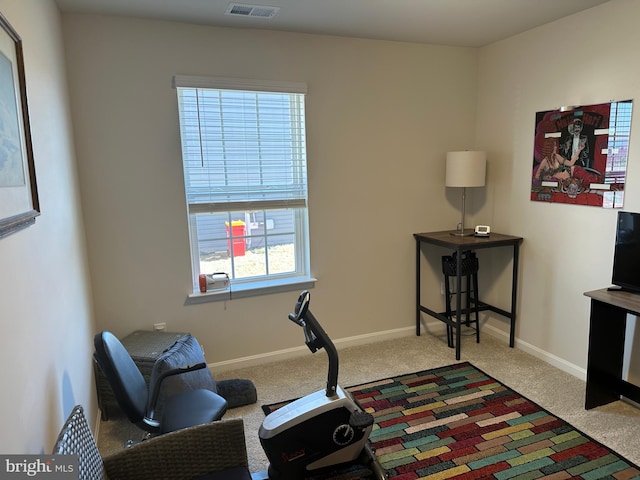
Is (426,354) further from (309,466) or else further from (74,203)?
(74,203)

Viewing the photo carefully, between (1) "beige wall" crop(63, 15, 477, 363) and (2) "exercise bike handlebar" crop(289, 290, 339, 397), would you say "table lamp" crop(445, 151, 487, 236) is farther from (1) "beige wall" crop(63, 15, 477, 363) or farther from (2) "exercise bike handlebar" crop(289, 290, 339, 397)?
(2) "exercise bike handlebar" crop(289, 290, 339, 397)

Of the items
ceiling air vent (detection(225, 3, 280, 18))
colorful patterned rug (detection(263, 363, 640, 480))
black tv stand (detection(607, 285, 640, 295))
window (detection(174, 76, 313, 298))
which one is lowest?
colorful patterned rug (detection(263, 363, 640, 480))

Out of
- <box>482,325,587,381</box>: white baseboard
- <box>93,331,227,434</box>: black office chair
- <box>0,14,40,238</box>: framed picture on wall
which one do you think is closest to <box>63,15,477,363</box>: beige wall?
<box>482,325,587,381</box>: white baseboard

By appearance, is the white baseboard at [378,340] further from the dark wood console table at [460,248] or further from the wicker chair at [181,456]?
the wicker chair at [181,456]

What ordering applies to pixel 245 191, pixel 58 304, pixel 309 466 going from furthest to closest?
pixel 245 191 → pixel 309 466 → pixel 58 304

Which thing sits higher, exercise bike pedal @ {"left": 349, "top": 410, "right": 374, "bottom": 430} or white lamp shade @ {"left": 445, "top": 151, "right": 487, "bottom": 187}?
white lamp shade @ {"left": 445, "top": 151, "right": 487, "bottom": 187}

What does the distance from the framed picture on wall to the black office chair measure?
0.67 metres

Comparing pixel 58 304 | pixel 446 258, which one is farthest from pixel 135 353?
pixel 446 258

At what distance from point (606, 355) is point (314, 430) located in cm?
195

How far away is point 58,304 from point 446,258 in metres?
2.75

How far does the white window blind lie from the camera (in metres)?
2.96

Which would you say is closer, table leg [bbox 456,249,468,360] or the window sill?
the window sill

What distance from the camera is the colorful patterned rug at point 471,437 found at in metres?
2.12

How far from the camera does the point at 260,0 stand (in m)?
2.47
